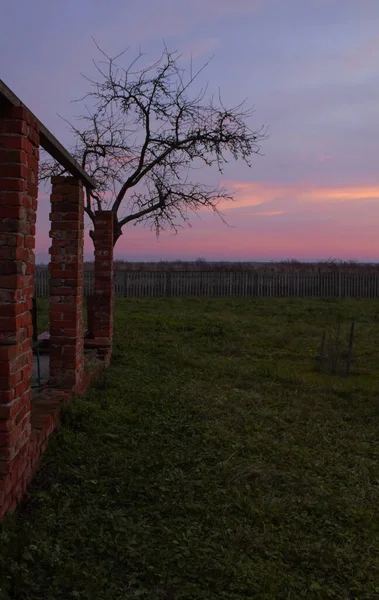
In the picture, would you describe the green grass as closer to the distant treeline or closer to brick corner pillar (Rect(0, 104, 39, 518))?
brick corner pillar (Rect(0, 104, 39, 518))

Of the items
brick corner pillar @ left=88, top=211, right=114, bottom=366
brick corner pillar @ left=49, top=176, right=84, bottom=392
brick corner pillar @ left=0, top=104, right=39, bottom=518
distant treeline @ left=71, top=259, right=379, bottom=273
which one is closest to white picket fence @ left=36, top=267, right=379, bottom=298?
distant treeline @ left=71, top=259, right=379, bottom=273

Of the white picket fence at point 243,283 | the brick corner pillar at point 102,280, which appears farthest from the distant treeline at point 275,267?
the brick corner pillar at point 102,280

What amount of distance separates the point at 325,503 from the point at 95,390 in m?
2.93

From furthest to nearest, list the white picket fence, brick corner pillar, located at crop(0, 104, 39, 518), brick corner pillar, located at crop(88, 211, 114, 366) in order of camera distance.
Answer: the white picket fence, brick corner pillar, located at crop(88, 211, 114, 366), brick corner pillar, located at crop(0, 104, 39, 518)

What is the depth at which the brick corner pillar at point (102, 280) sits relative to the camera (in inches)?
299

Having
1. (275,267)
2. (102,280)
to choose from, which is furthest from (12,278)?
(275,267)

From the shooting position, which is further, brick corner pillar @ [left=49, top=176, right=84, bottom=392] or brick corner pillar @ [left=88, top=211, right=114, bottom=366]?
brick corner pillar @ [left=88, top=211, right=114, bottom=366]

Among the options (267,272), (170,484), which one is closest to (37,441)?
(170,484)

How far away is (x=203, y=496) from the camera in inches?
141

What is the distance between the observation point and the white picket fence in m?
22.2

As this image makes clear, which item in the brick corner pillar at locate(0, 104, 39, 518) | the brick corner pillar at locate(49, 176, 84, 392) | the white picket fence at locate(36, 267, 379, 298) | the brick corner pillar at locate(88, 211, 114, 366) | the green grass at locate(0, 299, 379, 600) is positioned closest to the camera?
the green grass at locate(0, 299, 379, 600)

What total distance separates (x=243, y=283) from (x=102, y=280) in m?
15.5

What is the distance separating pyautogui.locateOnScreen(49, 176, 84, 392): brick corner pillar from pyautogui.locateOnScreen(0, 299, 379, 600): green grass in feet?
1.51

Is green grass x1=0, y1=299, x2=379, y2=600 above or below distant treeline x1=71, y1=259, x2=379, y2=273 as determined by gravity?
below
